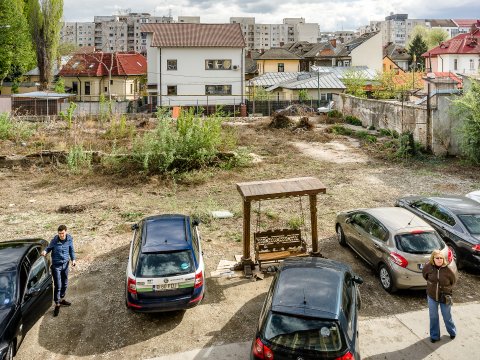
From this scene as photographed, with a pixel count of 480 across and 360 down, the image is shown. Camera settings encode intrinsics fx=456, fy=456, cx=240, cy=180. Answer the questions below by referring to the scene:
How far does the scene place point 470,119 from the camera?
20.4 metres

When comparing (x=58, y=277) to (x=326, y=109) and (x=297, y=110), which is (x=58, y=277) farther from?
(x=326, y=109)

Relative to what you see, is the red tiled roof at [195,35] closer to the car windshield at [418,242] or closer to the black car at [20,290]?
the black car at [20,290]

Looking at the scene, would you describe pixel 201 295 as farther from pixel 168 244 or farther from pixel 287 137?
pixel 287 137

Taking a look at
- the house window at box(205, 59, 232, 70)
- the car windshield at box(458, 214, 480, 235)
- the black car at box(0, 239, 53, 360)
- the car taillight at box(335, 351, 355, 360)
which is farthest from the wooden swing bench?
the house window at box(205, 59, 232, 70)

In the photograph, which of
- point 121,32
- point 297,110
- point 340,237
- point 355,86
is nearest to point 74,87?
point 297,110

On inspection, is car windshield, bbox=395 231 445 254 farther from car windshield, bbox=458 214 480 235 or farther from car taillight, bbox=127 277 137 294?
car taillight, bbox=127 277 137 294

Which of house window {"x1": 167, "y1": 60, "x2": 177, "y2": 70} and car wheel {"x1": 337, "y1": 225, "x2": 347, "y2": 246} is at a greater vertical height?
house window {"x1": 167, "y1": 60, "x2": 177, "y2": 70}

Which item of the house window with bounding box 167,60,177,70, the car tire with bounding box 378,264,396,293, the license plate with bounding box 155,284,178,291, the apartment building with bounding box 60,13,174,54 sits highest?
the apartment building with bounding box 60,13,174,54

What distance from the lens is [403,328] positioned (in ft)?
27.5

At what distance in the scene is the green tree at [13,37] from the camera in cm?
4738

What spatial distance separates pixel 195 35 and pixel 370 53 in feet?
99.3

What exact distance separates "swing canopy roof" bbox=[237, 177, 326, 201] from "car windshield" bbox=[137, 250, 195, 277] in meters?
2.18

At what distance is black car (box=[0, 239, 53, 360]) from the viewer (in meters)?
7.16

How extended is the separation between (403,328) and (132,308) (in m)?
4.97
